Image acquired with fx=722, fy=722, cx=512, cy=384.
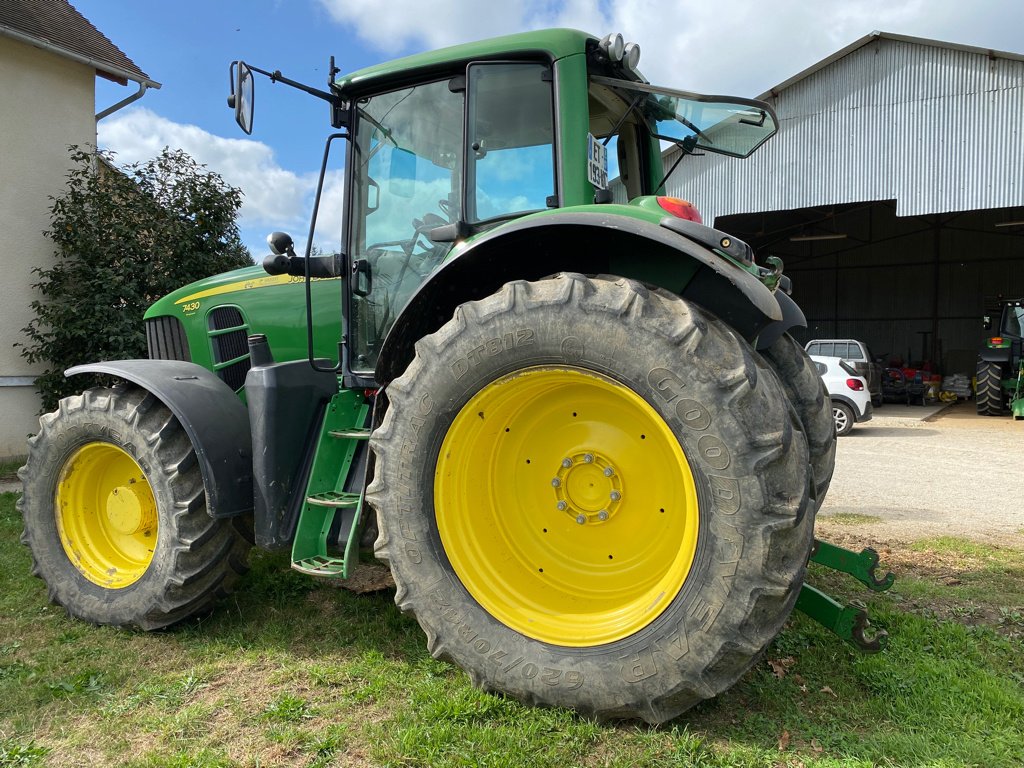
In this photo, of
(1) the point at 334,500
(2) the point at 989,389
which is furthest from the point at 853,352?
(1) the point at 334,500

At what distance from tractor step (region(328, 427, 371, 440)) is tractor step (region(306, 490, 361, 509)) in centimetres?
26

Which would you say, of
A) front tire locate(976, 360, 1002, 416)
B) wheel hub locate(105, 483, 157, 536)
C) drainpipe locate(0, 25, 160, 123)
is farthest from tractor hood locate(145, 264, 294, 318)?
front tire locate(976, 360, 1002, 416)

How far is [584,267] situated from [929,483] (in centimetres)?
733

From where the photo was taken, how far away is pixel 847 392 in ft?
41.1

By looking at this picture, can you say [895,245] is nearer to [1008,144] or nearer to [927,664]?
[1008,144]

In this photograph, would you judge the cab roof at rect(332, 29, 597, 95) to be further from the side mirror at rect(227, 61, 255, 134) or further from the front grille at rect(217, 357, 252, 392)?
the front grille at rect(217, 357, 252, 392)

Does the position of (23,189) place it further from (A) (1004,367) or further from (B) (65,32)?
(A) (1004,367)

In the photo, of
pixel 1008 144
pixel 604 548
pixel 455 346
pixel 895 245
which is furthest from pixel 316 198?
pixel 895 245

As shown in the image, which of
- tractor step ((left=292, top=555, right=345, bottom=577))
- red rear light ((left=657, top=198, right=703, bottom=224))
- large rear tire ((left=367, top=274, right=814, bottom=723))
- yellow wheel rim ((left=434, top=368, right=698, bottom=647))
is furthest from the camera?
tractor step ((left=292, top=555, right=345, bottom=577))

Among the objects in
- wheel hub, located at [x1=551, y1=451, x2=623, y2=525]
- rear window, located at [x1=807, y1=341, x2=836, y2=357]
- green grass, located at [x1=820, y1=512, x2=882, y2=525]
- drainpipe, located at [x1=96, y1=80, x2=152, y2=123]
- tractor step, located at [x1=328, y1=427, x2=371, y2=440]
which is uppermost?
drainpipe, located at [x1=96, y1=80, x2=152, y2=123]

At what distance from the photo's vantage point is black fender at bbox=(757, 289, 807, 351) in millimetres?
3176

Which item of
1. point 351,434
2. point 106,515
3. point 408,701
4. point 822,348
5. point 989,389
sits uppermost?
point 822,348

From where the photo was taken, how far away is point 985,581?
420 centimetres

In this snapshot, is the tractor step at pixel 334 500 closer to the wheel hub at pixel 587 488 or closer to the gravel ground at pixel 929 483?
the wheel hub at pixel 587 488
